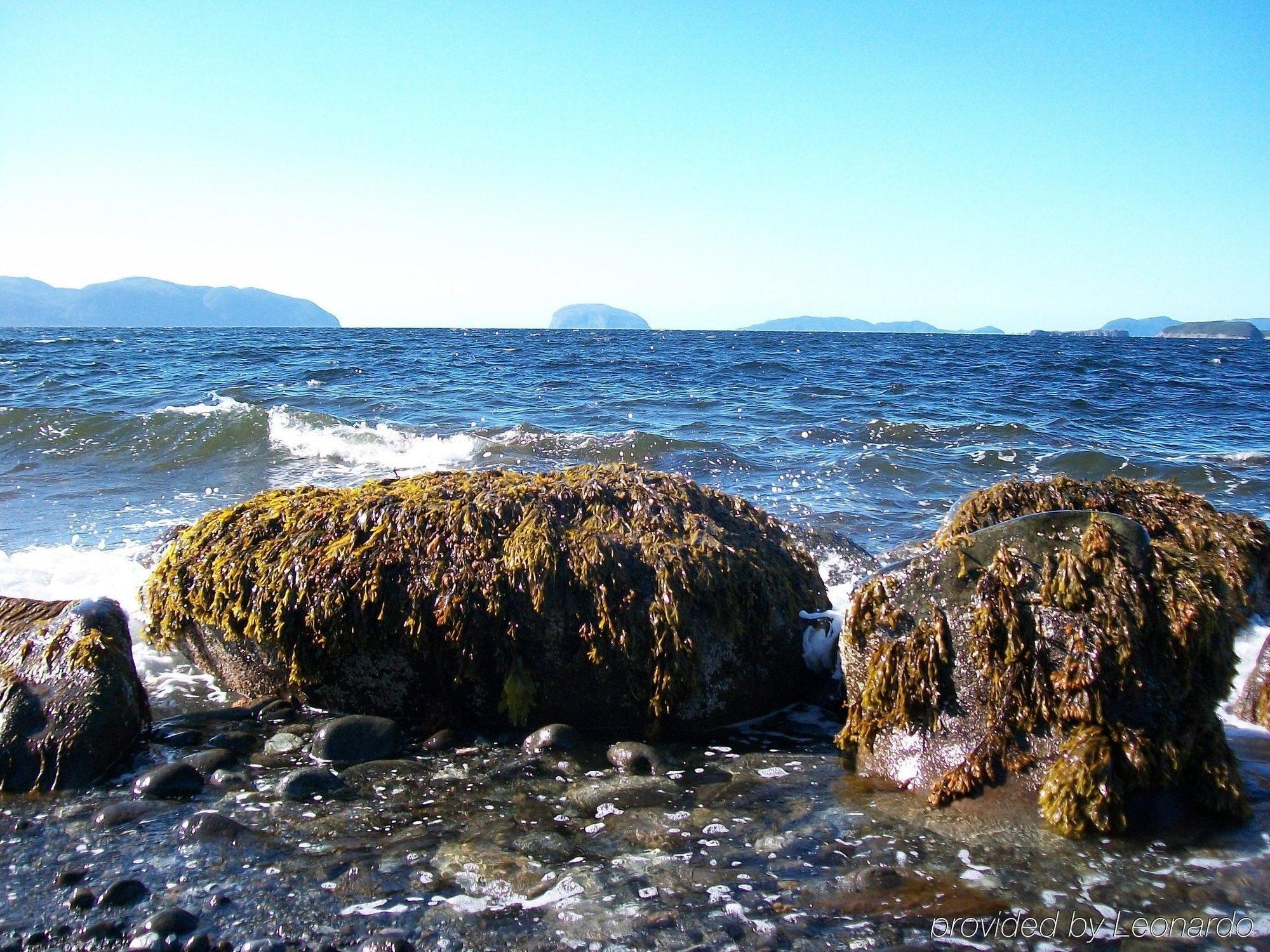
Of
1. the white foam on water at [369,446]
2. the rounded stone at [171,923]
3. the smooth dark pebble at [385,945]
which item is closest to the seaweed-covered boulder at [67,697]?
the rounded stone at [171,923]

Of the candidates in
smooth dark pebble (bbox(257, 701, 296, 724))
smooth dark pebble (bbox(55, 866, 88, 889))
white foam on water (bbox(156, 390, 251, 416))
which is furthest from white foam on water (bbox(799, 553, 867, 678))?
white foam on water (bbox(156, 390, 251, 416))

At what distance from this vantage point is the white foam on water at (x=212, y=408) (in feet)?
57.5

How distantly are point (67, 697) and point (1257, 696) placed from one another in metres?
6.95

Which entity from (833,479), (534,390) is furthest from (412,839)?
(534,390)

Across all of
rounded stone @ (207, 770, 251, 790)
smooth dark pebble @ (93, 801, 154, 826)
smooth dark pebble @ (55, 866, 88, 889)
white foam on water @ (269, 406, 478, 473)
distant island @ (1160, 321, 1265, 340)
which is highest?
→ distant island @ (1160, 321, 1265, 340)

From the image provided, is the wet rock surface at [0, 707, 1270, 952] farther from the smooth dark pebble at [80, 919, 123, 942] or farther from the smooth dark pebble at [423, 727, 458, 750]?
the smooth dark pebble at [423, 727, 458, 750]

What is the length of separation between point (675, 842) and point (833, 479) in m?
9.80

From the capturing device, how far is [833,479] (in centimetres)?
1302

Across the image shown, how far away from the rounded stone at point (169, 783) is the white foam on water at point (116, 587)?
113 cm

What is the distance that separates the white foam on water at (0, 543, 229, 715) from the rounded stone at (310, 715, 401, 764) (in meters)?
1.18

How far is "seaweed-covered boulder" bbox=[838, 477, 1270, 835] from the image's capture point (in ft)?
12.9

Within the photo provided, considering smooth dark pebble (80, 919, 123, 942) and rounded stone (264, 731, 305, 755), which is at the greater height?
smooth dark pebble (80, 919, 123, 942)

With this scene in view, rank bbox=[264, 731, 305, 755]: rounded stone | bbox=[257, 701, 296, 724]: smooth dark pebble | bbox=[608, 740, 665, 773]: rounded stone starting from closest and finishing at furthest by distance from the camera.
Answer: bbox=[608, 740, 665, 773]: rounded stone < bbox=[264, 731, 305, 755]: rounded stone < bbox=[257, 701, 296, 724]: smooth dark pebble

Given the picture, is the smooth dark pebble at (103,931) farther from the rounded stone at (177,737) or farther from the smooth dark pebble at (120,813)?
the rounded stone at (177,737)
